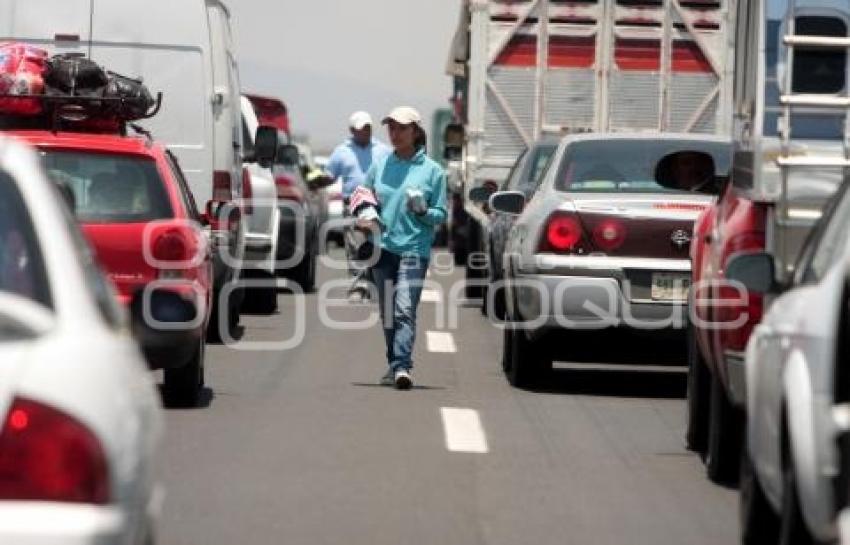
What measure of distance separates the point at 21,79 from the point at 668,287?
430 cm

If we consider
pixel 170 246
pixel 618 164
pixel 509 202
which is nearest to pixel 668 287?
pixel 618 164

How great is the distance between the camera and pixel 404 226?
1517 centimetres

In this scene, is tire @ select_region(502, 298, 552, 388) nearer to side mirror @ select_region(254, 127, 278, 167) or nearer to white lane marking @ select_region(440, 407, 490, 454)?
white lane marking @ select_region(440, 407, 490, 454)

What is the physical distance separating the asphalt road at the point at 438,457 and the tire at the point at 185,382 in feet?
0.43

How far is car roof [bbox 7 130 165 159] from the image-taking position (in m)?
13.3

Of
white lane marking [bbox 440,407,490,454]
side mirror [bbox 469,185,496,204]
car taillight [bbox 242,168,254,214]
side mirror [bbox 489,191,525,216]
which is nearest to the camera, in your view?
white lane marking [bbox 440,407,490,454]

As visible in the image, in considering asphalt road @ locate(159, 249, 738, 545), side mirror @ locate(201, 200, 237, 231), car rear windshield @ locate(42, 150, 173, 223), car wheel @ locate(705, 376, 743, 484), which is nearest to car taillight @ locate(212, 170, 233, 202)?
side mirror @ locate(201, 200, 237, 231)

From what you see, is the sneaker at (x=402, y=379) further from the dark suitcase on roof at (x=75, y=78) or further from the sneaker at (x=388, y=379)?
the dark suitcase on roof at (x=75, y=78)

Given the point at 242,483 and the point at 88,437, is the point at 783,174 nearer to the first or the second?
the point at 242,483

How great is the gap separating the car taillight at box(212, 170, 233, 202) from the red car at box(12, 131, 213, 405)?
4461mm

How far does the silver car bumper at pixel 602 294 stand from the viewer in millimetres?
14422

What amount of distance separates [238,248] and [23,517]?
13560 millimetres

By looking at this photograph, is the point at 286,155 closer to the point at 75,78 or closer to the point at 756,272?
the point at 75,78

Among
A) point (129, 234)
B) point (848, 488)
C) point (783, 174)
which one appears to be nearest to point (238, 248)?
point (129, 234)
